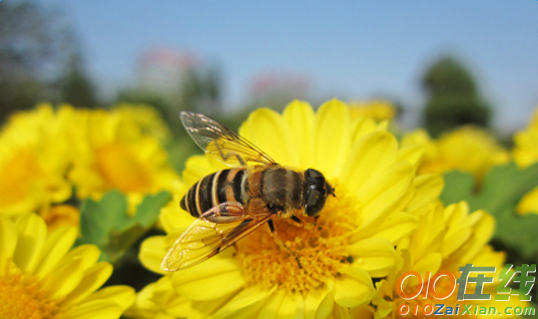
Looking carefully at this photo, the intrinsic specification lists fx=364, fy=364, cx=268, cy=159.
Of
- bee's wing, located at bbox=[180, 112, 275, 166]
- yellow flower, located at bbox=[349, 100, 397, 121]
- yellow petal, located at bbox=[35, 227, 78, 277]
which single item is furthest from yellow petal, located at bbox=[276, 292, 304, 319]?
yellow flower, located at bbox=[349, 100, 397, 121]

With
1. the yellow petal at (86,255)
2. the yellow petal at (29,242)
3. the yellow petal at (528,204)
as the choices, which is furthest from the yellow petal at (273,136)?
the yellow petal at (528,204)

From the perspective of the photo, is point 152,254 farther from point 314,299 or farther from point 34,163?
point 34,163

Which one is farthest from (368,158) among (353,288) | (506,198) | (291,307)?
(506,198)

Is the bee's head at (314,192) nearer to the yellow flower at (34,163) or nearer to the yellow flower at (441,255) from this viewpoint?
the yellow flower at (441,255)

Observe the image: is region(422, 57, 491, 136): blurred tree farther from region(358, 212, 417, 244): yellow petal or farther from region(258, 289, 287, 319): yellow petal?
region(258, 289, 287, 319): yellow petal

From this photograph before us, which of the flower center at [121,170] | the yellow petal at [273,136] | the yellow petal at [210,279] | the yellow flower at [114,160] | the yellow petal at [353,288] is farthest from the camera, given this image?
the flower center at [121,170]

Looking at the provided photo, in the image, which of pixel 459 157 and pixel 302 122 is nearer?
pixel 302 122

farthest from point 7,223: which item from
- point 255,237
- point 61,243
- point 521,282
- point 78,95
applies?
point 78,95
